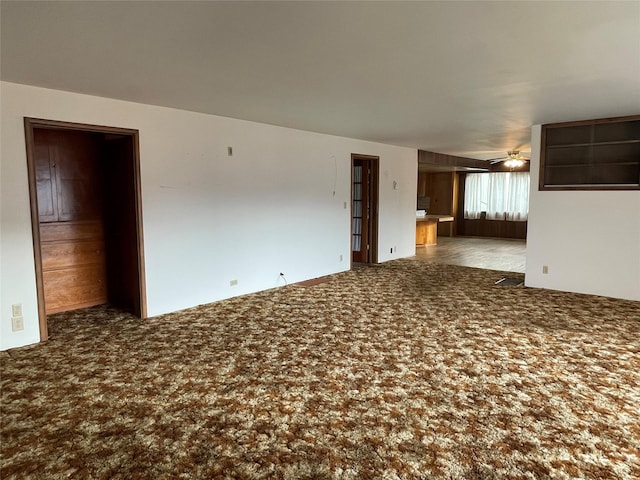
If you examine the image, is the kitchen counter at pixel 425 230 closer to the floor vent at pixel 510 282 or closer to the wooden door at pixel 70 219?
the floor vent at pixel 510 282

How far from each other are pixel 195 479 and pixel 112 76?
294cm

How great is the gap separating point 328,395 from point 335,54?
2260 millimetres

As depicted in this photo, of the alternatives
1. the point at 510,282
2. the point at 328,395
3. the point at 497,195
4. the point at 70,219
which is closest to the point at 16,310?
the point at 70,219

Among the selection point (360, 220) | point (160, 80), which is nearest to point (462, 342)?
point (160, 80)

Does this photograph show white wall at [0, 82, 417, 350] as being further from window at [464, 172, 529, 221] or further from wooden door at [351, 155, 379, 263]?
window at [464, 172, 529, 221]

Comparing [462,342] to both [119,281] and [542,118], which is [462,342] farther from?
[119,281]

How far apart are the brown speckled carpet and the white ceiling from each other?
2243 mm

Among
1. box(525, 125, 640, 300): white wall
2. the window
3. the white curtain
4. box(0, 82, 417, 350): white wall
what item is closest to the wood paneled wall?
the white curtain

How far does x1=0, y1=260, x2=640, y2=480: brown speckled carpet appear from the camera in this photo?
2.11 m

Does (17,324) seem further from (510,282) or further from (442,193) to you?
(442,193)

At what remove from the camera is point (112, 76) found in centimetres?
328

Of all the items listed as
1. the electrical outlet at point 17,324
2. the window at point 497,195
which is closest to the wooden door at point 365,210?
the electrical outlet at point 17,324

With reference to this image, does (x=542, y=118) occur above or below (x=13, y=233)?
above

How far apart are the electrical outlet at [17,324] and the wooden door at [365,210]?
523 centimetres
